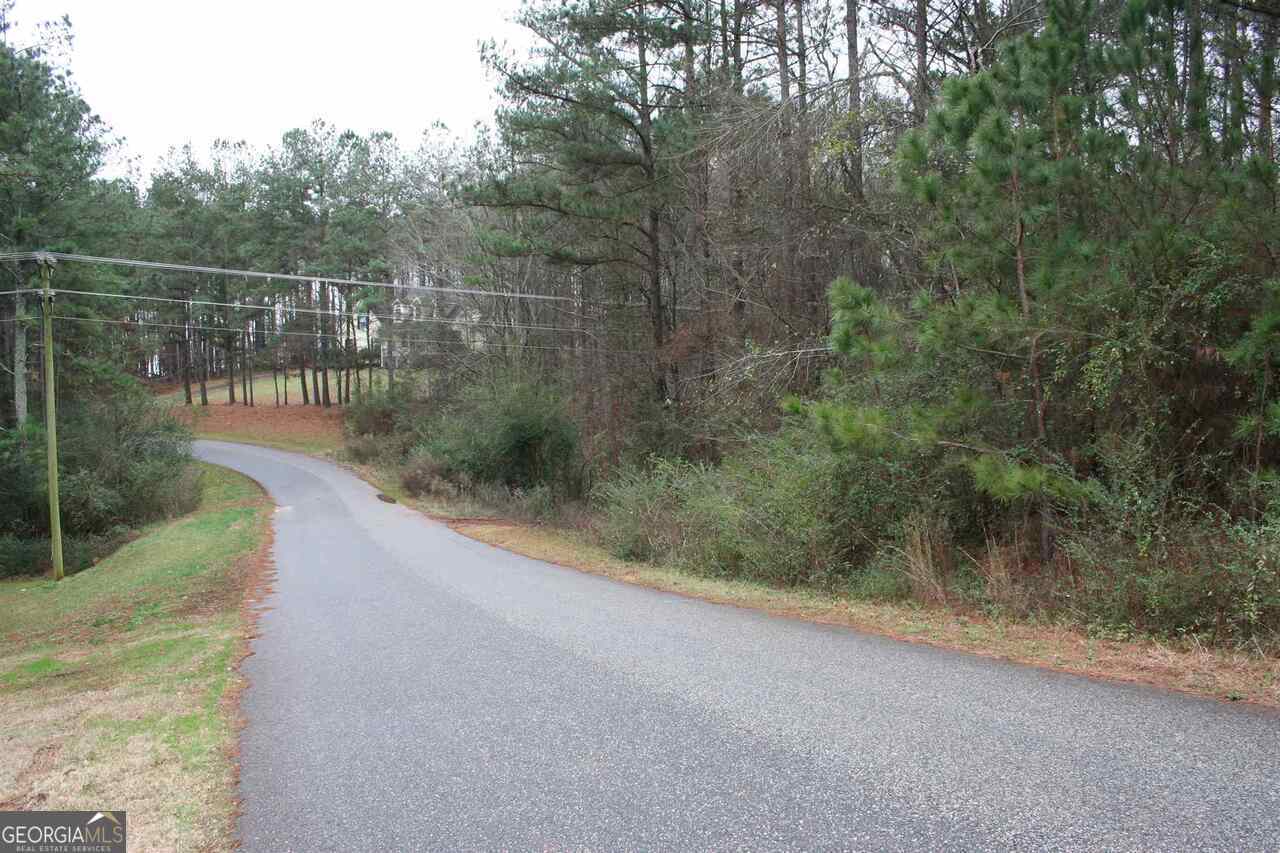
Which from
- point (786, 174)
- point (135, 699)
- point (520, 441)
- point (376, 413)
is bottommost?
point (135, 699)

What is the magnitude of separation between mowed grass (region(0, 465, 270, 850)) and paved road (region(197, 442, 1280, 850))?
29 cm

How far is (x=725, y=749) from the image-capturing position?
14.8 feet

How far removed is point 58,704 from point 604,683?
4.67 meters

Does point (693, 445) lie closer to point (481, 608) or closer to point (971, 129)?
point (481, 608)

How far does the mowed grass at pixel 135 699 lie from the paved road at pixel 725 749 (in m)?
0.29

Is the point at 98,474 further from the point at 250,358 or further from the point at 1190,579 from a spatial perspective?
the point at 250,358

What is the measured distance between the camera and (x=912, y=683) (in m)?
5.57

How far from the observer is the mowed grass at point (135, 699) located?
4305mm

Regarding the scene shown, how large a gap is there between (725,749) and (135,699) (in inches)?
195

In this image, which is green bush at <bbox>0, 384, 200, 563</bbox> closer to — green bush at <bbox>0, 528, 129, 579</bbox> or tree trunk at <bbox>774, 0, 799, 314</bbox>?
green bush at <bbox>0, 528, 129, 579</bbox>

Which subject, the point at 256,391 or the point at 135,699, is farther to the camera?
the point at 256,391

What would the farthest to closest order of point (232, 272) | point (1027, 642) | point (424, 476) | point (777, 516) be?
point (424, 476), point (232, 272), point (777, 516), point (1027, 642)

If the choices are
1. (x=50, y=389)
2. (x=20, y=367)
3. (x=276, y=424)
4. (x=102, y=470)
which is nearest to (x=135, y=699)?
(x=50, y=389)

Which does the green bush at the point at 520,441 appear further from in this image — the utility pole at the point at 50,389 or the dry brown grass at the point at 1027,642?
the dry brown grass at the point at 1027,642
